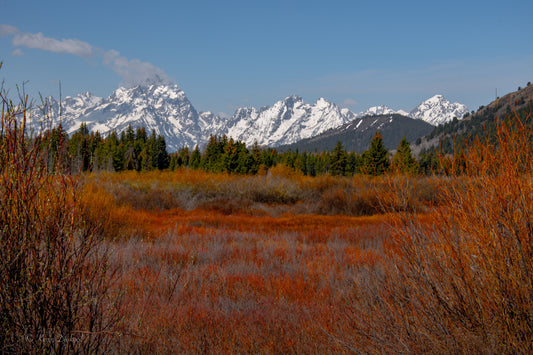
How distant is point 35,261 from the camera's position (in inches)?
83.4

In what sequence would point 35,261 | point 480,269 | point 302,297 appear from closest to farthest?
point 35,261
point 480,269
point 302,297

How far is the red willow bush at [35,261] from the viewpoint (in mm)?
2053

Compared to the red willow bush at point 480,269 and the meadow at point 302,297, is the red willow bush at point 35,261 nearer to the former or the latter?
the meadow at point 302,297

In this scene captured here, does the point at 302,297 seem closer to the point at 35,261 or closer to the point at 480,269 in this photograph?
the point at 480,269

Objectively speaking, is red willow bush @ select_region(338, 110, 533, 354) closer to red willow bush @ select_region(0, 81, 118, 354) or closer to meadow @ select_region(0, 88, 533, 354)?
meadow @ select_region(0, 88, 533, 354)

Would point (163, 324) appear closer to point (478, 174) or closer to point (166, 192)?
point (478, 174)

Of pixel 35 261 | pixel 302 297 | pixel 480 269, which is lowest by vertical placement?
pixel 302 297

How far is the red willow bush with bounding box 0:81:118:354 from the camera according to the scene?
2053 millimetres

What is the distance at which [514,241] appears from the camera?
218 centimetres

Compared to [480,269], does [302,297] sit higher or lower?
lower

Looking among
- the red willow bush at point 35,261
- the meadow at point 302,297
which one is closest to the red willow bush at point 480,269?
the meadow at point 302,297

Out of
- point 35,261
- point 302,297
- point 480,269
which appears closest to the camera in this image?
point 35,261

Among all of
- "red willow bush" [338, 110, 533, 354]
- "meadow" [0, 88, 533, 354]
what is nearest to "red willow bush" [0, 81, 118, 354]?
"meadow" [0, 88, 533, 354]

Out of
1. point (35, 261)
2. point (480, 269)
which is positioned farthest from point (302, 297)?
point (35, 261)
